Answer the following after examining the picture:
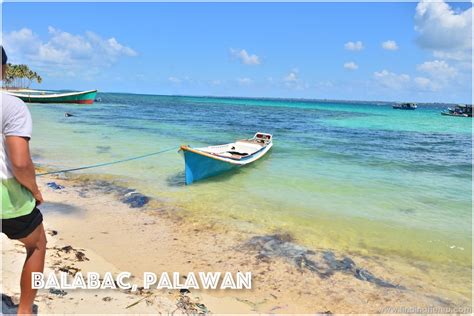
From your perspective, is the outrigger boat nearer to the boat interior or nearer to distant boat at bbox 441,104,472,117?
the boat interior

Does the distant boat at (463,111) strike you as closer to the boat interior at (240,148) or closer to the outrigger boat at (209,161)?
the boat interior at (240,148)

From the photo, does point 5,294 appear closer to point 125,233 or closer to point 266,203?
point 125,233

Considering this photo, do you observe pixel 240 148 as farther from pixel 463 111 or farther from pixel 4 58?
pixel 463 111

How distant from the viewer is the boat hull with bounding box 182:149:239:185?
11.0 m

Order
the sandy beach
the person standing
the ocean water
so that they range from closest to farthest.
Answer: the person standing, the sandy beach, the ocean water

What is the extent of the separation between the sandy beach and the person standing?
1202mm

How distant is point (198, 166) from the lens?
1124cm

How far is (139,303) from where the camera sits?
13.9ft

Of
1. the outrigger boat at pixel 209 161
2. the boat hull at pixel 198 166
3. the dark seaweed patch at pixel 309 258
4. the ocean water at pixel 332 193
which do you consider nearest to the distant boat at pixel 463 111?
the ocean water at pixel 332 193

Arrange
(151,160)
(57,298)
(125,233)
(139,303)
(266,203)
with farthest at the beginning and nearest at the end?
(151,160)
(266,203)
(125,233)
(139,303)
(57,298)

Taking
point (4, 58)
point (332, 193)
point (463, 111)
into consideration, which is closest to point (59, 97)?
point (332, 193)

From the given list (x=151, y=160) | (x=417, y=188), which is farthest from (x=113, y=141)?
(x=417, y=188)

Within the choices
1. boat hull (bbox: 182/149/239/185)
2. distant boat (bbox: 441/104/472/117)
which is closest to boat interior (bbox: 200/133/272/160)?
boat hull (bbox: 182/149/239/185)

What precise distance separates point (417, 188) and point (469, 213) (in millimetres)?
2365
